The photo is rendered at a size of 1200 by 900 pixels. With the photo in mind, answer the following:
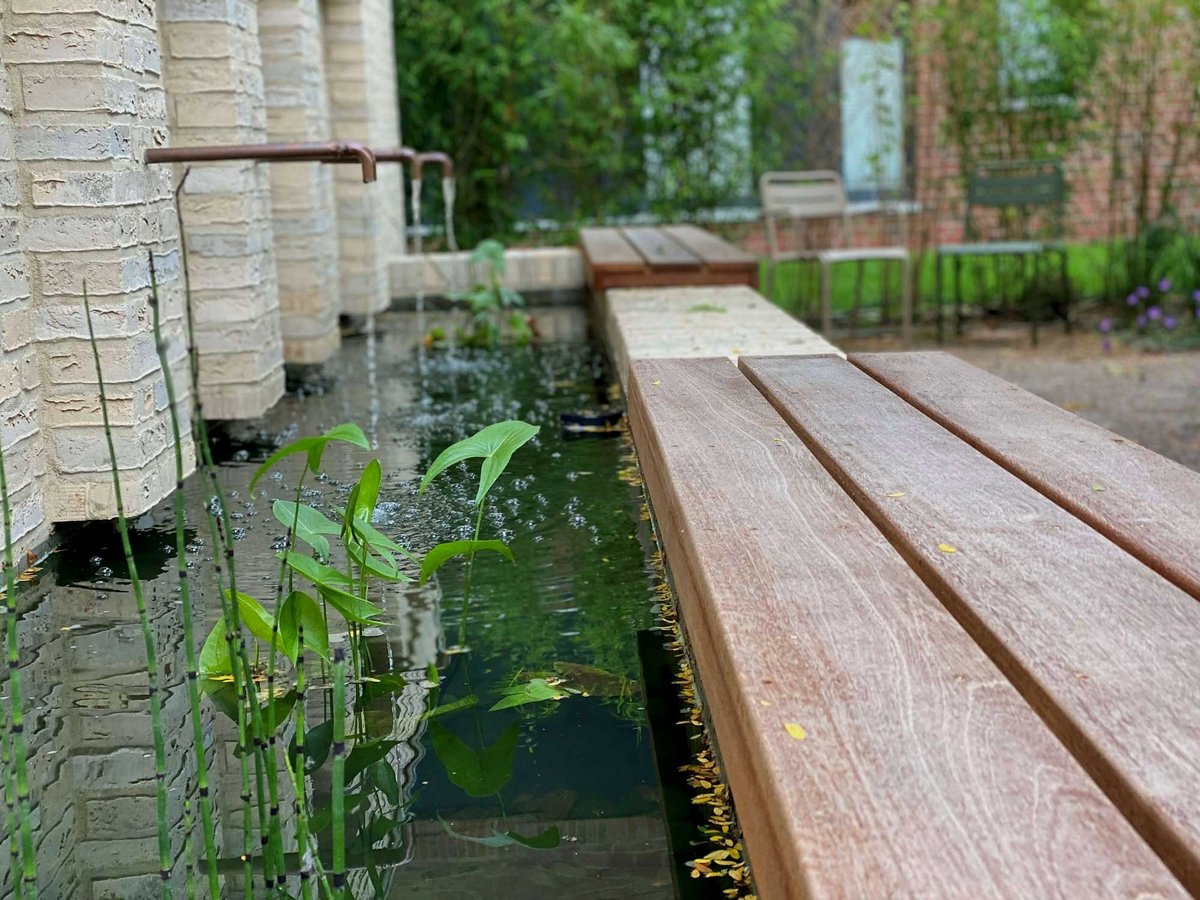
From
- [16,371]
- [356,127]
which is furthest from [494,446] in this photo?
[356,127]

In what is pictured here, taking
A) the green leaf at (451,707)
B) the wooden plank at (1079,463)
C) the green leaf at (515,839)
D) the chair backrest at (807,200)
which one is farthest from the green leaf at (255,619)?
the chair backrest at (807,200)

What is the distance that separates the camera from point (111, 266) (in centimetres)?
284

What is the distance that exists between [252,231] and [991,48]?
5.82 meters

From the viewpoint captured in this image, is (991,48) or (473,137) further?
(473,137)

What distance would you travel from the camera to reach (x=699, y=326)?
4074mm

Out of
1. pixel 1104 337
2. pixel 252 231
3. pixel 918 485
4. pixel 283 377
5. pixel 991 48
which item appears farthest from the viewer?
pixel 991 48

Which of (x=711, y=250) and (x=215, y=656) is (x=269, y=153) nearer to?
(x=215, y=656)

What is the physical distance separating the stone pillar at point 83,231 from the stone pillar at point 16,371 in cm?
2

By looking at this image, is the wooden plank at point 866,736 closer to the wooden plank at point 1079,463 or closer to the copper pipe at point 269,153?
the wooden plank at point 1079,463

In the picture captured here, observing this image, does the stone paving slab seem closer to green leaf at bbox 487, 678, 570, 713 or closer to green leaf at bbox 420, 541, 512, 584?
Result: green leaf at bbox 420, 541, 512, 584

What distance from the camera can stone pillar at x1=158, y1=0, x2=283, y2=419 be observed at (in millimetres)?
3889

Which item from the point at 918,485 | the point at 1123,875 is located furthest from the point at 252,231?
the point at 1123,875

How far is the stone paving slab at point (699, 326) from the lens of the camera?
11.6ft

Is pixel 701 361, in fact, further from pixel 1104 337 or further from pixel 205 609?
pixel 1104 337
